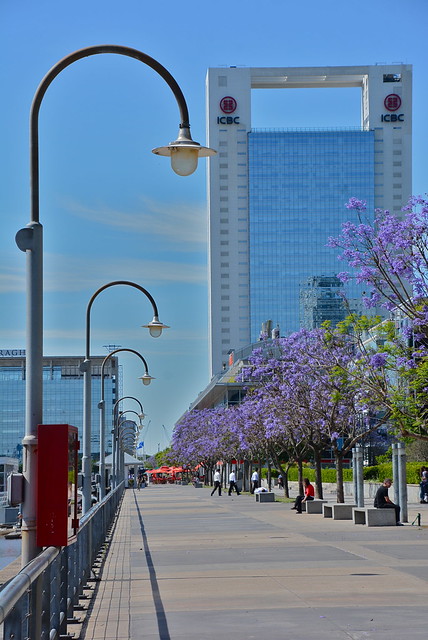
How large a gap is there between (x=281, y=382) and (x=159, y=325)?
21195 millimetres

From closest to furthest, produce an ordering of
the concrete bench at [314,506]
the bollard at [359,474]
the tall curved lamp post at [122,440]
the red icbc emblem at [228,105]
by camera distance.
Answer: the bollard at [359,474] → the concrete bench at [314,506] → the tall curved lamp post at [122,440] → the red icbc emblem at [228,105]

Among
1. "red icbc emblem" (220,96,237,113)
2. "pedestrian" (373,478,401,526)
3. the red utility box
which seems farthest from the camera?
"red icbc emblem" (220,96,237,113)

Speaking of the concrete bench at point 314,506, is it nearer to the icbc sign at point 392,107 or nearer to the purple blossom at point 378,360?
the purple blossom at point 378,360

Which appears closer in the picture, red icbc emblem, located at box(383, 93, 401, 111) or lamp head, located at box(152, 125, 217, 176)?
lamp head, located at box(152, 125, 217, 176)

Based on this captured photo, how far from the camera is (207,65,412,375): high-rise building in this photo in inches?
7234

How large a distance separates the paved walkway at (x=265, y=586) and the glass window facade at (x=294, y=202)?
6256 inches

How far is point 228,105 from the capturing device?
183 metres

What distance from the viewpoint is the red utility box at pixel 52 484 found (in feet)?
31.9

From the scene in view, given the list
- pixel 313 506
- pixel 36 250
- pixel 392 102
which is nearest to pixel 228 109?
pixel 392 102

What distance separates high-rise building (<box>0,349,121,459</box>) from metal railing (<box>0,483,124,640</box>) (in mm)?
142558

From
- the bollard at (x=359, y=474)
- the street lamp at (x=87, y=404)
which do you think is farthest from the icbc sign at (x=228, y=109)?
the street lamp at (x=87, y=404)

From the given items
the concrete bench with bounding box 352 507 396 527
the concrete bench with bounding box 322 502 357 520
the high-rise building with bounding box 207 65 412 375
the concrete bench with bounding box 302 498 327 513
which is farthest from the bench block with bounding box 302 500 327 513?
the high-rise building with bounding box 207 65 412 375

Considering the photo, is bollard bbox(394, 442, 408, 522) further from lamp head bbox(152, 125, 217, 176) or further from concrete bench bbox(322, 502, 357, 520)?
lamp head bbox(152, 125, 217, 176)

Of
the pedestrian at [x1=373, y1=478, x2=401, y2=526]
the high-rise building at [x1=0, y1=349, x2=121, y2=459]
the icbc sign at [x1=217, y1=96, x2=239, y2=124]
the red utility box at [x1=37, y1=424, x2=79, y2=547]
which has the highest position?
the icbc sign at [x1=217, y1=96, x2=239, y2=124]
